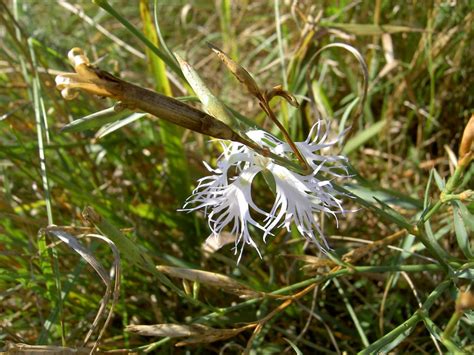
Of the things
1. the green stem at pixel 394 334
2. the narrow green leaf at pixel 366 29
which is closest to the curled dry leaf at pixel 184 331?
the green stem at pixel 394 334

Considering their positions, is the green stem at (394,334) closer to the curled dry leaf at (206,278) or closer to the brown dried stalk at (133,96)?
the curled dry leaf at (206,278)

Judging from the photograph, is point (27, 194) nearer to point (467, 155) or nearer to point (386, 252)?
point (386, 252)

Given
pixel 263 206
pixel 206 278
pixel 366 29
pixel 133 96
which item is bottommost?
pixel 263 206

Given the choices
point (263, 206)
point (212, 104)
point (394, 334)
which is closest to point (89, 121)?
point (212, 104)

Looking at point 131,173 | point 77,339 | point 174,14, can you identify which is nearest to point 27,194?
point 131,173

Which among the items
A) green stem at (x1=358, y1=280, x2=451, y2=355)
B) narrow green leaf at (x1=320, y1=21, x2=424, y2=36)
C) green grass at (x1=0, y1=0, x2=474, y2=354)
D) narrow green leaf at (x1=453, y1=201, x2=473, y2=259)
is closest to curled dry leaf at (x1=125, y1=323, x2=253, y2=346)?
green grass at (x1=0, y1=0, x2=474, y2=354)

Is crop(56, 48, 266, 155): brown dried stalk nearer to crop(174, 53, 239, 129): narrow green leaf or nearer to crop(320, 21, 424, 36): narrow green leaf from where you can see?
crop(174, 53, 239, 129): narrow green leaf

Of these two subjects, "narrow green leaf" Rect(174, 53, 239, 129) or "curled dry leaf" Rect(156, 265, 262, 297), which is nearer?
"narrow green leaf" Rect(174, 53, 239, 129)

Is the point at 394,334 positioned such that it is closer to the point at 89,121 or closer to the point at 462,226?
the point at 462,226

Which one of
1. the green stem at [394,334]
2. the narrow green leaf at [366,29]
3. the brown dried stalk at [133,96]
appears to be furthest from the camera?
the narrow green leaf at [366,29]
